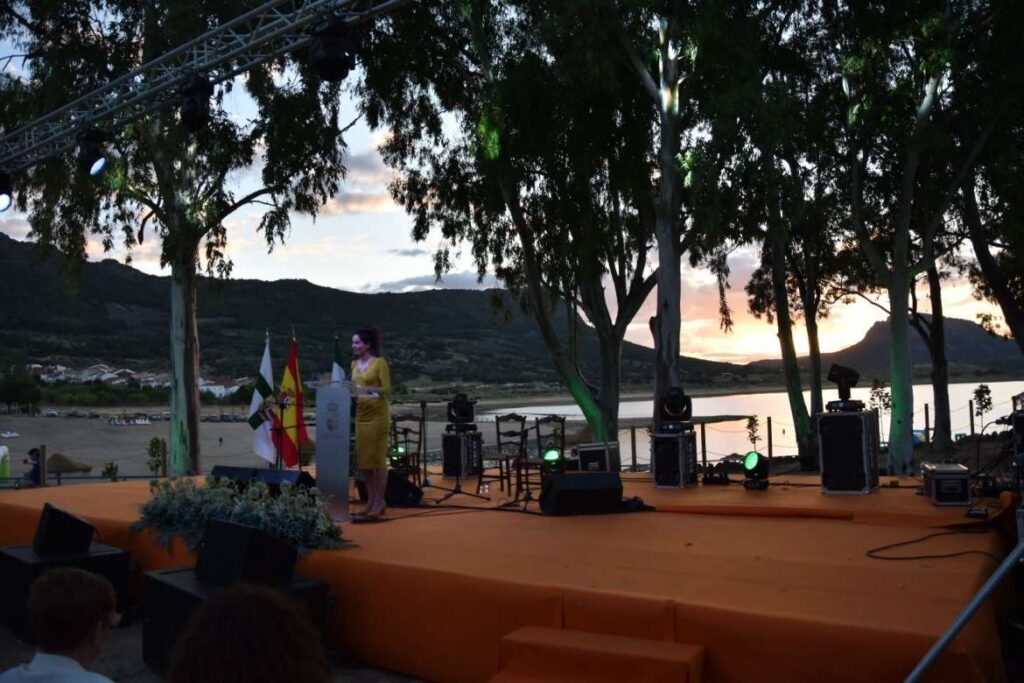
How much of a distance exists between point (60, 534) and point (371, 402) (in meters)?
1.92

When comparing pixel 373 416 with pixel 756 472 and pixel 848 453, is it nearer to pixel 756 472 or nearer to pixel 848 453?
pixel 756 472

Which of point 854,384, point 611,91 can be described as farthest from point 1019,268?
point 854,384

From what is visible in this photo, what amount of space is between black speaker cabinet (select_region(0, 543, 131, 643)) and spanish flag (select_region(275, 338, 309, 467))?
110 inches

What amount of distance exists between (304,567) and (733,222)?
37.4 ft

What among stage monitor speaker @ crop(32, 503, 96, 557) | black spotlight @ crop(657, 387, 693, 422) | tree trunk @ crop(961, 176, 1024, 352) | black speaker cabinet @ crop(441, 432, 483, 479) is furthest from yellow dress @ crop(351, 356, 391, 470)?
tree trunk @ crop(961, 176, 1024, 352)

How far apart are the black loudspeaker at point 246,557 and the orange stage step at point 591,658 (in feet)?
3.47

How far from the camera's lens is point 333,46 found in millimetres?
7043

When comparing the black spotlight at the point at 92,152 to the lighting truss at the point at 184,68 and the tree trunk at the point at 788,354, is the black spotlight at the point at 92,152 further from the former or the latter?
the tree trunk at the point at 788,354

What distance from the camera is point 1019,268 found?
17328mm

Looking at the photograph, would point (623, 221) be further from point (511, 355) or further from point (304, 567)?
point (511, 355)

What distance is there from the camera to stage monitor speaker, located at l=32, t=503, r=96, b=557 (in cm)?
493

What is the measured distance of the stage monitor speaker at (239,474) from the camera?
19.6 feet

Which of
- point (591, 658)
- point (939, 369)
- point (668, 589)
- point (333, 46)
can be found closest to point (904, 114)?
point (939, 369)

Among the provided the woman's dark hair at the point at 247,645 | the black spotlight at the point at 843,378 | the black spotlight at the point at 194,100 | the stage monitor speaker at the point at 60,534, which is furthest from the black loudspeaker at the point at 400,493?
the woman's dark hair at the point at 247,645
